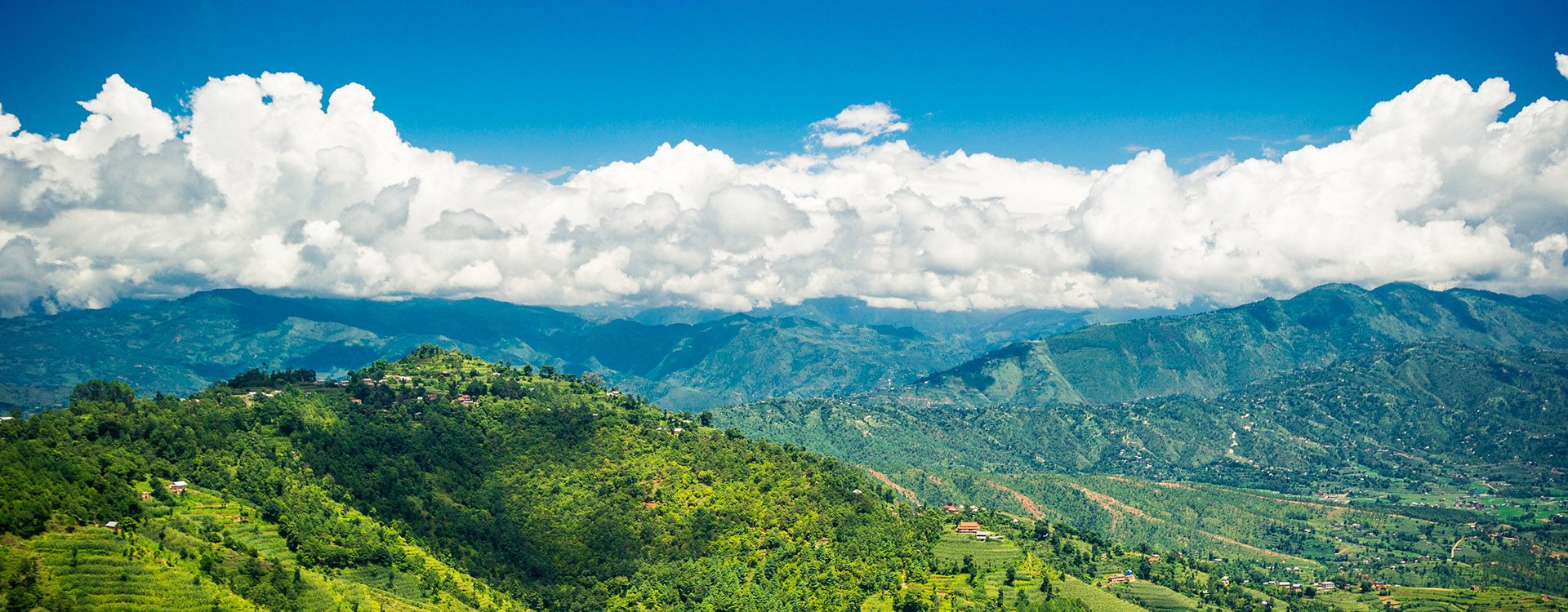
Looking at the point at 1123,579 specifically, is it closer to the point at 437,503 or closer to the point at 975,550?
the point at 975,550

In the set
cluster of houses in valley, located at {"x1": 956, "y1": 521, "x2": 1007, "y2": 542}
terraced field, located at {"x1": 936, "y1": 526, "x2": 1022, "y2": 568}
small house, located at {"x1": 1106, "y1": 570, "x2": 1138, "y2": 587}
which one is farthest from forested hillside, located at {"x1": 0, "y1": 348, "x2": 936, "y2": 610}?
small house, located at {"x1": 1106, "y1": 570, "x2": 1138, "y2": 587}

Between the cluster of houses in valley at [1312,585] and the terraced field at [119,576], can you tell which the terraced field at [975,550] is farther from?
the terraced field at [119,576]

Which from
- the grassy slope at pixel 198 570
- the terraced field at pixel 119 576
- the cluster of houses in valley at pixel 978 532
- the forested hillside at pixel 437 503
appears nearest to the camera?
the terraced field at pixel 119 576

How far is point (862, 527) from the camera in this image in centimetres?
12850

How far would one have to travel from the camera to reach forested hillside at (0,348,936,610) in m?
80.7

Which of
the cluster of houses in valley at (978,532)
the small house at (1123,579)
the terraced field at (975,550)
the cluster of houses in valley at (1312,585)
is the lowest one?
the cluster of houses in valley at (1312,585)

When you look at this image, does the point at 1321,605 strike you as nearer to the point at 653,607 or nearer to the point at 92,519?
the point at 653,607

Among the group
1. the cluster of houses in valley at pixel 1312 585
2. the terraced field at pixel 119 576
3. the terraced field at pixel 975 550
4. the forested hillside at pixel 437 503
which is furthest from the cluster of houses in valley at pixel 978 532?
the terraced field at pixel 119 576

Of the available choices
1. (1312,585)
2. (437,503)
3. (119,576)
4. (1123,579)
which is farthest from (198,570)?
(1312,585)

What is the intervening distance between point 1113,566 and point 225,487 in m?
127

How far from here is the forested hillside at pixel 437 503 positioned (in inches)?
3177

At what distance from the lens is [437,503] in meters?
120

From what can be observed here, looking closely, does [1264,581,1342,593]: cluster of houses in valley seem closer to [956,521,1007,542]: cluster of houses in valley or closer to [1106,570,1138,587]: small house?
[1106,570,1138,587]: small house

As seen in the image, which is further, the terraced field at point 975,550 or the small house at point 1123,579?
the small house at point 1123,579
